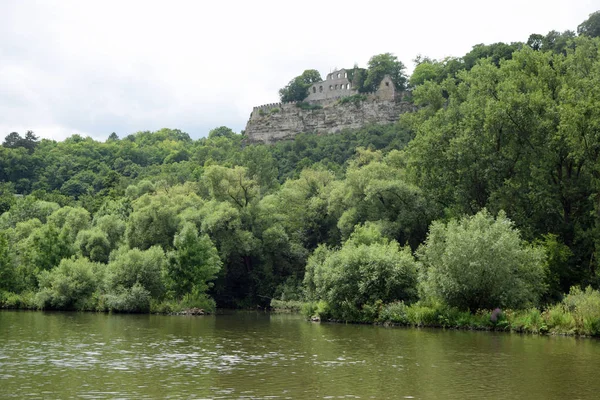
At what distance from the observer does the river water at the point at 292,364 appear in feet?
57.8

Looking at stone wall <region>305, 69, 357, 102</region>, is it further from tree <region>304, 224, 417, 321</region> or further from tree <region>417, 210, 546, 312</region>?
tree <region>417, 210, 546, 312</region>

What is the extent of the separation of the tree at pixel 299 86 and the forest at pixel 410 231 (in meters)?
58.4

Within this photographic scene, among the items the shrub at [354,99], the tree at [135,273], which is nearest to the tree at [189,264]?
the tree at [135,273]

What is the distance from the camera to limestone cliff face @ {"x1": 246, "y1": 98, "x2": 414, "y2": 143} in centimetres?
12019

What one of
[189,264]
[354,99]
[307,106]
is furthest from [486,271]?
[307,106]

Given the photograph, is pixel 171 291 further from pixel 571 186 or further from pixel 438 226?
pixel 571 186

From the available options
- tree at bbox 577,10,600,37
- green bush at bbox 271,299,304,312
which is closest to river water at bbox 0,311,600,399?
green bush at bbox 271,299,304,312

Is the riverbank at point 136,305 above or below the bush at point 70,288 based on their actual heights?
below

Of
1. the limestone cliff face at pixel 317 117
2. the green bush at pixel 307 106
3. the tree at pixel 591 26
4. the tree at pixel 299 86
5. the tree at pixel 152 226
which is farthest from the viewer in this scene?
the tree at pixel 299 86

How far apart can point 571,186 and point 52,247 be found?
47.1 meters

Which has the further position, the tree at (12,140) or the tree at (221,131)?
the tree at (221,131)

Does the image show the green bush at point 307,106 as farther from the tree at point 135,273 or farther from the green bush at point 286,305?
the tree at point 135,273

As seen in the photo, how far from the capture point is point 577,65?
48.4 meters

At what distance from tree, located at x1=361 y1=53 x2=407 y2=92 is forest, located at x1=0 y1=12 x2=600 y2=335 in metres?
45.3
